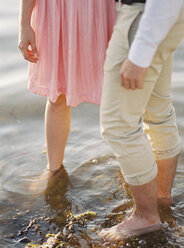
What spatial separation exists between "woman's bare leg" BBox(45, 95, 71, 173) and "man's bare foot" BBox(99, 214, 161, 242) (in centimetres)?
69

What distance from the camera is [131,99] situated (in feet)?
6.32

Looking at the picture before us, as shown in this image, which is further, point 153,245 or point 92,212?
point 92,212

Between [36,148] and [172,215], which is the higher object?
[172,215]

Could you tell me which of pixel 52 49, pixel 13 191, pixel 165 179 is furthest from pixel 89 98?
pixel 13 191

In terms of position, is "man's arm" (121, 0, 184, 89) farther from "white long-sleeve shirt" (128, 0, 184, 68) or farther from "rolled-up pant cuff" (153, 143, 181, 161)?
"rolled-up pant cuff" (153, 143, 181, 161)

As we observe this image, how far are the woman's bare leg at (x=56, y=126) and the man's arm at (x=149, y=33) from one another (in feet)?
2.82

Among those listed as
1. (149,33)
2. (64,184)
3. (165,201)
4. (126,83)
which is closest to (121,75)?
(126,83)

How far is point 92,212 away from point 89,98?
634 mm

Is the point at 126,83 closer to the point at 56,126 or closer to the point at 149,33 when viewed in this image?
the point at 149,33

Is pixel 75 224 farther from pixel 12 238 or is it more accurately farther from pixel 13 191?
pixel 13 191

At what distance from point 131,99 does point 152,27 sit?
0.35 meters

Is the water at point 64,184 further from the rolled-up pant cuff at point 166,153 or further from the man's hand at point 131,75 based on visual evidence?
the man's hand at point 131,75

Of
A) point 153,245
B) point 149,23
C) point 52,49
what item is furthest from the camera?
point 52,49

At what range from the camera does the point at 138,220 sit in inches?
87.1
